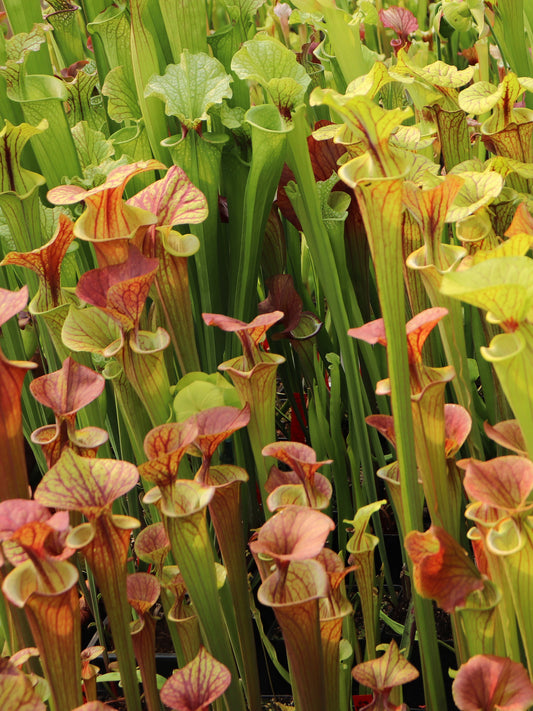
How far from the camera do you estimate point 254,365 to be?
2.00 feet

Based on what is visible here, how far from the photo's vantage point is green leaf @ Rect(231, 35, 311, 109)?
67 centimetres

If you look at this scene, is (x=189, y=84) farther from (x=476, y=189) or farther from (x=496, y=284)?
(x=496, y=284)

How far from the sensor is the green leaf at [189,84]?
0.71 m

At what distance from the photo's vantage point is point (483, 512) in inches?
18.0

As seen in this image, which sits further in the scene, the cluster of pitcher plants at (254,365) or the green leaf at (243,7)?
the green leaf at (243,7)

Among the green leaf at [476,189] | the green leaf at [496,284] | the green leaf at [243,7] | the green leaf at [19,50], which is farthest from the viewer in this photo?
the green leaf at [243,7]

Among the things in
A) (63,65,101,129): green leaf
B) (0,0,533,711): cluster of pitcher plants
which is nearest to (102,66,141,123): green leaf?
(0,0,533,711): cluster of pitcher plants

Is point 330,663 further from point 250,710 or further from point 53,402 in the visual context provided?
point 53,402

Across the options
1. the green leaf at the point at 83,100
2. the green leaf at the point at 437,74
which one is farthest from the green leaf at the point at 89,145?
the green leaf at the point at 437,74

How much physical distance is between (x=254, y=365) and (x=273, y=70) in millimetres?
321

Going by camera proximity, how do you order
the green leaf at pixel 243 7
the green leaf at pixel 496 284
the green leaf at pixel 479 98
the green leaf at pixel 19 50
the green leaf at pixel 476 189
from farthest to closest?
the green leaf at pixel 243 7, the green leaf at pixel 19 50, the green leaf at pixel 479 98, the green leaf at pixel 476 189, the green leaf at pixel 496 284

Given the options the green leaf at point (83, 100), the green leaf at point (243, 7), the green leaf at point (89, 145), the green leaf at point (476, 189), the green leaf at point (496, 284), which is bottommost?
the green leaf at point (476, 189)

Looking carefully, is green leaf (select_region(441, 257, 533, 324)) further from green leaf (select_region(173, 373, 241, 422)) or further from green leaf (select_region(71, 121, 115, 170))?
green leaf (select_region(71, 121, 115, 170))

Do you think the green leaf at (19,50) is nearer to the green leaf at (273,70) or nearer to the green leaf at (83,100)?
the green leaf at (83,100)
